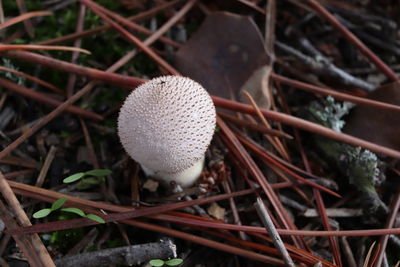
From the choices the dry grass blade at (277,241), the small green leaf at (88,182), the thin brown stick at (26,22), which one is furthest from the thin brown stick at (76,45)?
the dry grass blade at (277,241)

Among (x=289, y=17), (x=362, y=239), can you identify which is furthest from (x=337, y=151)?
(x=289, y=17)

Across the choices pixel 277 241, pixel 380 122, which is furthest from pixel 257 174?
pixel 380 122

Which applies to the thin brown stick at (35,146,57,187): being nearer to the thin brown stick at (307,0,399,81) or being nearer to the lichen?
the lichen

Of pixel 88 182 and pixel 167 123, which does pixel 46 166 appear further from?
pixel 167 123

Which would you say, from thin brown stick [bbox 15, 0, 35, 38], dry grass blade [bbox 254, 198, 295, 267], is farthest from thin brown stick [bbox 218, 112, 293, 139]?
thin brown stick [bbox 15, 0, 35, 38]

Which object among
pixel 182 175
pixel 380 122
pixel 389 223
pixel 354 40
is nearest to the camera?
pixel 389 223

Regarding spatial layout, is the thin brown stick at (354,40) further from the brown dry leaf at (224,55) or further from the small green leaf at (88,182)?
the small green leaf at (88,182)
